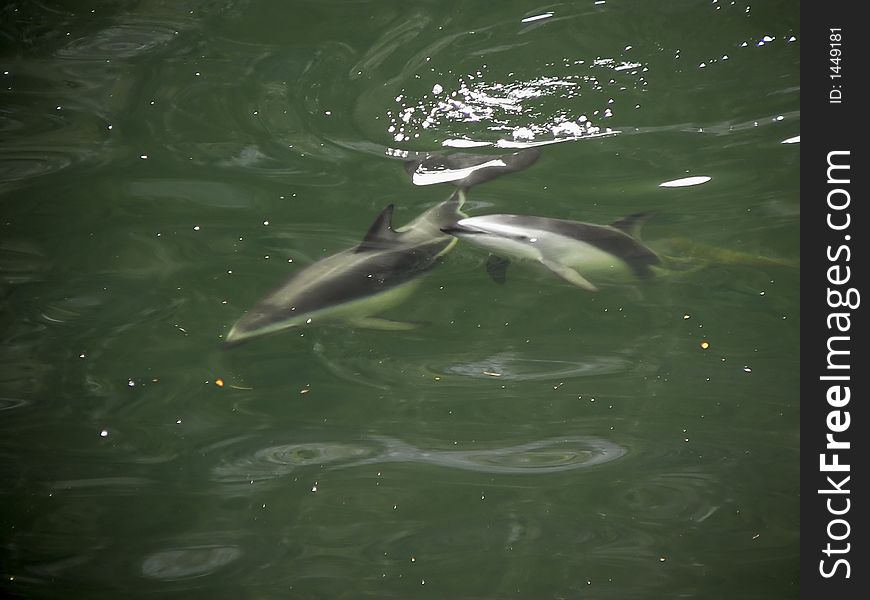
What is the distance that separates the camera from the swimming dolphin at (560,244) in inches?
115

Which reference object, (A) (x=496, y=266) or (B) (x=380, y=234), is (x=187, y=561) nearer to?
(B) (x=380, y=234)

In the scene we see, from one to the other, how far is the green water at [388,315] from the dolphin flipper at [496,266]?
0.05m

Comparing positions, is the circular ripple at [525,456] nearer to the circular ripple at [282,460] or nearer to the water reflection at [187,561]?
the circular ripple at [282,460]

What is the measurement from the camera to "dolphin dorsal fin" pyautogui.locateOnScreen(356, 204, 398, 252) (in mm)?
2869

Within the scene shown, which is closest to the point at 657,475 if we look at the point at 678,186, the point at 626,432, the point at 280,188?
the point at 626,432

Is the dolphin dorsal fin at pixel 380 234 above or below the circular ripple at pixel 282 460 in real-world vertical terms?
above

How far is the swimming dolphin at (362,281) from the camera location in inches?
109

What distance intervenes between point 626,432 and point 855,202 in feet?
3.86

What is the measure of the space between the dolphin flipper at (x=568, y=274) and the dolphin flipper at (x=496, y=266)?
15 centimetres

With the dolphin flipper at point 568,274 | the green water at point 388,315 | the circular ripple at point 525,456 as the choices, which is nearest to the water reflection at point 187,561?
the green water at point 388,315

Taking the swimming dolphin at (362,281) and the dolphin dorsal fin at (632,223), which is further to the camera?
the dolphin dorsal fin at (632,223)

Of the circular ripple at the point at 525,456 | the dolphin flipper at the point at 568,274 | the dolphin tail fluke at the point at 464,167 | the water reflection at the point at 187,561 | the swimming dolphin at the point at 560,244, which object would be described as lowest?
the water reflection at the point at 187,561

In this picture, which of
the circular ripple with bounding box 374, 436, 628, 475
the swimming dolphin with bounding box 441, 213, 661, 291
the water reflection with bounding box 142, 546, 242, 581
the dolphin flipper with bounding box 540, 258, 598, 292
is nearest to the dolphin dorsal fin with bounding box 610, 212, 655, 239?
the swimming dolphin with bounding box 441, 213, 661, 291

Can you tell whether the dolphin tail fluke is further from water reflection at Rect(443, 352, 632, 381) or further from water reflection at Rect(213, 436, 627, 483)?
water reflection at Rect(213, 436, 627, 483)
